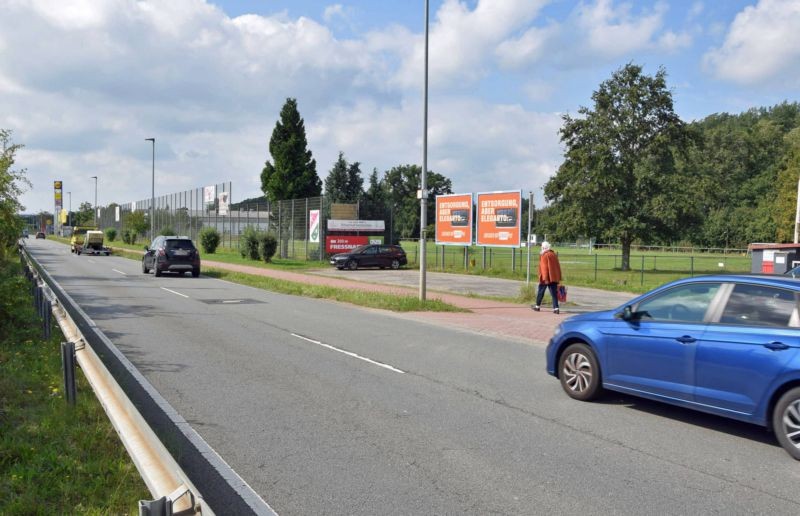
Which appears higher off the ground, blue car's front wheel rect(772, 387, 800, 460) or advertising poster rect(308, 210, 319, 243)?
advertising poster rect(308, 210, 319, 243)

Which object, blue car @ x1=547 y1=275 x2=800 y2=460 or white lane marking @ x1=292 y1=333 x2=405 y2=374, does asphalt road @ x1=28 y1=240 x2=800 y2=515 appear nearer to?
white lane marking @ x1=292 y1=333 x2=405 y2=374

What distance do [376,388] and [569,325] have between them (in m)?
2.41

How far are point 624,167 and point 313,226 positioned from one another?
70.3 ft

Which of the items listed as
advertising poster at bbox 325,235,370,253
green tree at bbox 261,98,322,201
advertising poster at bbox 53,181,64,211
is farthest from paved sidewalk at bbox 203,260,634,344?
advertising poster at bbox 53,181,64,211

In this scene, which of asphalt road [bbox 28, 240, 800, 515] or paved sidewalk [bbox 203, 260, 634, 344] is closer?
asphalt road [bbox 28, 240, 800, 515]

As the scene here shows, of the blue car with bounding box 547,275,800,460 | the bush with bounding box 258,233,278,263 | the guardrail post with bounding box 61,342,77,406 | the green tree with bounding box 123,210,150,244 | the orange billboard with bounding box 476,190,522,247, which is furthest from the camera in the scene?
the green tree with bounding box 123,210,150,244

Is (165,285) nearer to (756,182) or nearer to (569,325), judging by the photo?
(569,325)

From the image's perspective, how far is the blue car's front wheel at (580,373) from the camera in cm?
715

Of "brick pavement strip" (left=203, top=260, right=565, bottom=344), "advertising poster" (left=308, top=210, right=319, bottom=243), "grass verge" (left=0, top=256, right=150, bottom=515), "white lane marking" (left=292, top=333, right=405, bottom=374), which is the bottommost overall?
"brick pavement strip" (left=203, top=260, right=565, bottom=344)

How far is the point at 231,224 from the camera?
52.6 m

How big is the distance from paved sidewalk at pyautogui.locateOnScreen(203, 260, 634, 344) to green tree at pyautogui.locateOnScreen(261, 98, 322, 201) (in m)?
30.6

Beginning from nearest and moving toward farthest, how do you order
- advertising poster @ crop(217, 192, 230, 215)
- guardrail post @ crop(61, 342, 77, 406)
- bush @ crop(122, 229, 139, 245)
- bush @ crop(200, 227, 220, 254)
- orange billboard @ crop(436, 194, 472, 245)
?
1. guardrail post @ crop(61, 342, 77, 406)
2. orange billboard @ crop(436, 194, 472, 245)
3. bush @ crop(200, 227, 220, 254)
4. advertising poster @ crop(217, 192, 230, 215)
5. bush @ crop(122, 229, 139, 245)

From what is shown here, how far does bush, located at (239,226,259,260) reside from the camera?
3875cm

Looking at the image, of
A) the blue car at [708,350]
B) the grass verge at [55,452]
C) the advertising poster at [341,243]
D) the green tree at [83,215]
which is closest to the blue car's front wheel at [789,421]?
the blue car at [708,350]
